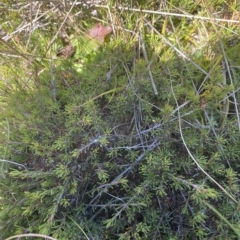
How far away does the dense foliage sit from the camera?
101 centimetres

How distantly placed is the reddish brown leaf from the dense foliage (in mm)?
40

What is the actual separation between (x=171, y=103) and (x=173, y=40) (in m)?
0.31

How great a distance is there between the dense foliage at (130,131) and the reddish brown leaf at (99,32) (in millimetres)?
40

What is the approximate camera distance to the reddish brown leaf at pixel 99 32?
1319mm

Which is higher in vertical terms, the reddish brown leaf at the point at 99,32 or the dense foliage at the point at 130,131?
the reddish brown leaf at the point at 99,32

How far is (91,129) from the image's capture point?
3.51 ft

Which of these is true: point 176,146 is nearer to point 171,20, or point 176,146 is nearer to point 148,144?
point 148,144

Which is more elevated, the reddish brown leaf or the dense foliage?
the reddish brown leaf

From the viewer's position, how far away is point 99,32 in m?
1.33

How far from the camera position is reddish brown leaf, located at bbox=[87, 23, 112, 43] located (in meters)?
1.32

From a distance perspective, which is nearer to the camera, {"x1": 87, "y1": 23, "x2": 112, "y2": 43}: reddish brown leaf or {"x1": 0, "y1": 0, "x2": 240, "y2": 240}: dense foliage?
{"x1": 0, "y1": 0, "x2": 240, "y2": 240}: dense foliage

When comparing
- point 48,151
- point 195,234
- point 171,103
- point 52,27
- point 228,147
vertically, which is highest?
point 52,27

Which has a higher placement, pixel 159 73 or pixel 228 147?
pixel 159 73

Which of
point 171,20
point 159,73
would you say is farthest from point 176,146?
point 171,20
